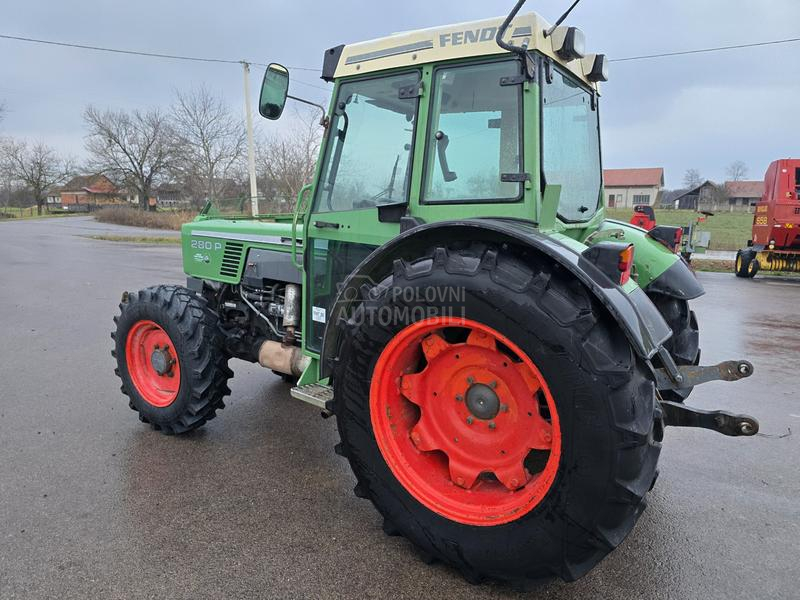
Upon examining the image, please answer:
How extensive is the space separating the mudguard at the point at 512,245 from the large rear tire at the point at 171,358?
118 centimetres

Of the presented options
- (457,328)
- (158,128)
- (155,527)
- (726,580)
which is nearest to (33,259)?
(155,527)

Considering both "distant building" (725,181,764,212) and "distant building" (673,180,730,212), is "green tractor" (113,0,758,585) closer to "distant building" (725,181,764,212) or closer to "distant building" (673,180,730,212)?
"distant building" (673,180,730,212)

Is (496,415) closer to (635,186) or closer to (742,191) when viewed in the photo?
(635,186)

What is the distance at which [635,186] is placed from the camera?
6544 cm

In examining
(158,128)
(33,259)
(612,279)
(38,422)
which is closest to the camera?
(612,279)

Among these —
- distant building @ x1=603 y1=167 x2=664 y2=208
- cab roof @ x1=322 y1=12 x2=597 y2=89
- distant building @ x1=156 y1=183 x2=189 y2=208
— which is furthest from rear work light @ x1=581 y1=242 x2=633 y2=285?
distant building @ x1=603 y1=167 x2=664 y2=208

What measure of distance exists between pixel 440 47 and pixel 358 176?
0.81m

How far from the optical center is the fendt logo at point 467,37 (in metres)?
2.41

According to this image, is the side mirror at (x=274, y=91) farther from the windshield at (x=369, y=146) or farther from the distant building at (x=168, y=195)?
the distant building at (x=168, y=195)

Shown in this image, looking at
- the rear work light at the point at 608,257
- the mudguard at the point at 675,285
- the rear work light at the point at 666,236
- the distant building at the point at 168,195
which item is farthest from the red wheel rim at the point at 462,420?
the distant building at the point at 168,195

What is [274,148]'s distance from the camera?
21.1 m

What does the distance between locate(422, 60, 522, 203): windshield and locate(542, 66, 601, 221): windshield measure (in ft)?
0.55

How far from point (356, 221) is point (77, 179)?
71.4 metres

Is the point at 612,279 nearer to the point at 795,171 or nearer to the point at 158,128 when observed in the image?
the point at 795,171
